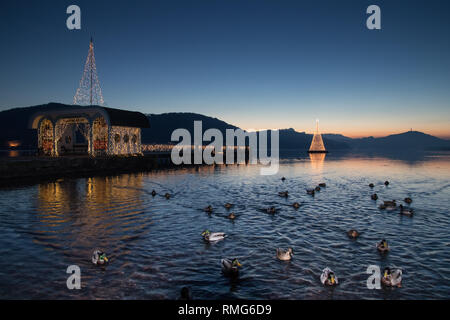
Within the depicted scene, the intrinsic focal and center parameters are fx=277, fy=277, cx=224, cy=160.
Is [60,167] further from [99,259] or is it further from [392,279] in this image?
[392,279]

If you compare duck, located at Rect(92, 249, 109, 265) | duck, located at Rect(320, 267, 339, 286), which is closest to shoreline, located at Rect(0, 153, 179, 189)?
duck, located at Rect(92, 249, 109, 265)

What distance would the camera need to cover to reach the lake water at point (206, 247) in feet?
36.2

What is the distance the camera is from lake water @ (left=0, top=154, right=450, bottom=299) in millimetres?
11023

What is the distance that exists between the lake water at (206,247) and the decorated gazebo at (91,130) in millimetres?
27605

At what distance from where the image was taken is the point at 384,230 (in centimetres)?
1936

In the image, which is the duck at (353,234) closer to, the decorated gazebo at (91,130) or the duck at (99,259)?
the duck at (99,259)

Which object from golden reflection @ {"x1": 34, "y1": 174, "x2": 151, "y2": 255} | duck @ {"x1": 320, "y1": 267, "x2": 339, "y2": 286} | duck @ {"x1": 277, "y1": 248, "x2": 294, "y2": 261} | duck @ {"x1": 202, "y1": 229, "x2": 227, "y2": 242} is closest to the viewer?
duck @ {"x1": 320, "y1": 267, "x2": 339, "y2": 286}

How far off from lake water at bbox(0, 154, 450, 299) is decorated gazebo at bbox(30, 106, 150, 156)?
90.6 ft

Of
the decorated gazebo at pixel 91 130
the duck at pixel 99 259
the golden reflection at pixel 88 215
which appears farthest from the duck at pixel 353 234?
the decorated gazebo at pixel 91 130

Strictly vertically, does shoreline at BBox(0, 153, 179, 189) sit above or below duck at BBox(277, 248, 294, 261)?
above

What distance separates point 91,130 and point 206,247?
48108 millimetres

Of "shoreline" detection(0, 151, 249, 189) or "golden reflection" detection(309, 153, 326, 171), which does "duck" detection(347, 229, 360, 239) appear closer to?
"shoreline" detection(0, 151, 249, 189)
